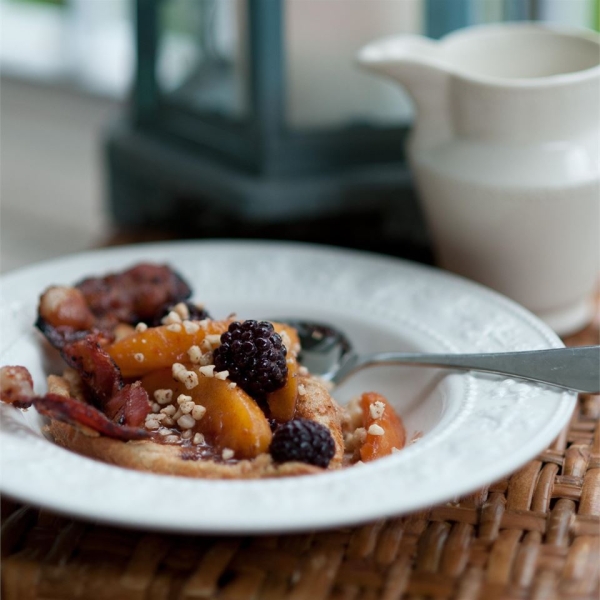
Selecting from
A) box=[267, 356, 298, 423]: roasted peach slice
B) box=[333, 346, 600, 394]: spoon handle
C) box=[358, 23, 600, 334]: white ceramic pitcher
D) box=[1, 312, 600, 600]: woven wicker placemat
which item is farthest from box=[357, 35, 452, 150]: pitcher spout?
box=[1, 312, 600, 600]: woven wicker placemat

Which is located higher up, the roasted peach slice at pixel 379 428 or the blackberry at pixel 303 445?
the blackberry at pixel 303 445

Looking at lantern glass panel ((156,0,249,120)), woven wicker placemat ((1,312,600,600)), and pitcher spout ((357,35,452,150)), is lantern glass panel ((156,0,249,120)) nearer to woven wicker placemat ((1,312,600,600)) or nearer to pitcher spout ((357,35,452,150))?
pitcher spout ((357,35,452,150))

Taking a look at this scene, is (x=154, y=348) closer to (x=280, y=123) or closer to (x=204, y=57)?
(x=280, y=123)

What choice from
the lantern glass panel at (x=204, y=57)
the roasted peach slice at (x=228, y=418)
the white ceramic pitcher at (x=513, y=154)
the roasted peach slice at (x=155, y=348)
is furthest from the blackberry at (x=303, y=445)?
the lantern glass panel at (x=204, y=57)

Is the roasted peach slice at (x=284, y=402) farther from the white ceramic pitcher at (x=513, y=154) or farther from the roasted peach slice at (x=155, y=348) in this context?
the white ceramic pitcher at (x=513, y=154)

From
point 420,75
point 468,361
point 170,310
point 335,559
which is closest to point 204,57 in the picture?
point 420,75
